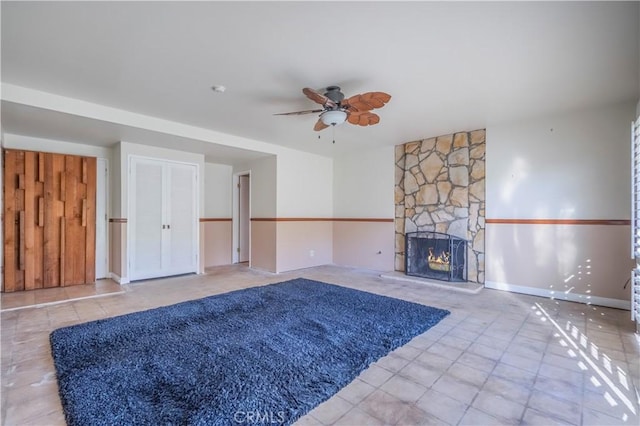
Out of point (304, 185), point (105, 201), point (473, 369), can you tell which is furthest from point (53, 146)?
point (473, 369)

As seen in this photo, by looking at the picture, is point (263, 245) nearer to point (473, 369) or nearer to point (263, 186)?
point (263, 186)

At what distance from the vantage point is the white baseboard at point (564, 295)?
350cm

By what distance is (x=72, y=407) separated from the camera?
1.66 meters

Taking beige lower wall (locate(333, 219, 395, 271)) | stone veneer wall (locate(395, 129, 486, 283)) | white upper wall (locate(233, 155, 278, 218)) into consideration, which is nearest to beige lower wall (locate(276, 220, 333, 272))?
beige lower wall (locate(333, 219, 395, 271))

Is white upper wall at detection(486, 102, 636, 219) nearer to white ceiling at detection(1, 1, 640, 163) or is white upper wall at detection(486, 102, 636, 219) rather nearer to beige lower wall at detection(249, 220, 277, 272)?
white ceiling at detection(1, 1, 640, 163)

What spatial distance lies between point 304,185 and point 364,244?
5.71 ft

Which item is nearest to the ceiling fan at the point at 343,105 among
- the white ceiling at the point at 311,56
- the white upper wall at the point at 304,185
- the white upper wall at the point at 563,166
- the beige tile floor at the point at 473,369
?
the white ceiling at the point at 311,56

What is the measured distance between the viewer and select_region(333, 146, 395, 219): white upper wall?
5797 millimetres

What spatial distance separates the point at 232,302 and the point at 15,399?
6.70ft

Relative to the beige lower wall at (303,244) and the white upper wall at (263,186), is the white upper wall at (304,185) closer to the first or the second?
the white upper wall at (263,186)

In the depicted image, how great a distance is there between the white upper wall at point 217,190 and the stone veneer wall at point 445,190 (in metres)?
3.75

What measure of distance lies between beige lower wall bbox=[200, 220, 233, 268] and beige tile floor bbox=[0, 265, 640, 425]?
8.79 feet

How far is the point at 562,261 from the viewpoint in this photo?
3.88 meters

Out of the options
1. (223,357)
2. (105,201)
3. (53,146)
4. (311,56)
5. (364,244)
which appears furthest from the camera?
(364,244)
